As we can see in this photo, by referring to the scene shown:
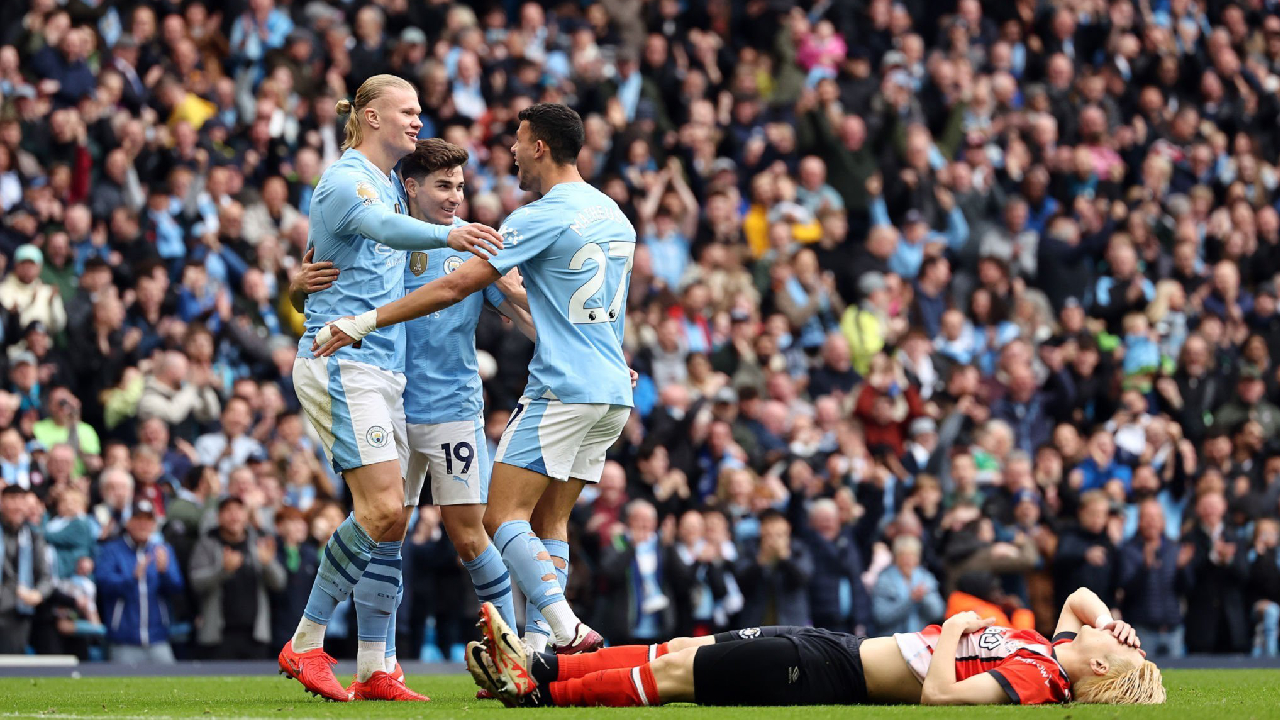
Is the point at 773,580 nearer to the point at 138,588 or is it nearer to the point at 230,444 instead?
the point at 230,444

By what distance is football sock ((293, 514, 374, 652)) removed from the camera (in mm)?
8562

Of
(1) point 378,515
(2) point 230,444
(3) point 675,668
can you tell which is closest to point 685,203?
(2) point 230,444

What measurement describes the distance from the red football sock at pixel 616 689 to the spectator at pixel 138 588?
658 cm

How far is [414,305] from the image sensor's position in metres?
8.19

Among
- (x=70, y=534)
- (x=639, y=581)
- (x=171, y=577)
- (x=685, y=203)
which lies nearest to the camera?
(x=70, y=534)

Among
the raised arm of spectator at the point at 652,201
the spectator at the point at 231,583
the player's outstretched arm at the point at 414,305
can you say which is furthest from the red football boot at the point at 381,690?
the raised arm of spectator at the point at 652,201

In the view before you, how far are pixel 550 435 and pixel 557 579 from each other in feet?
2.15

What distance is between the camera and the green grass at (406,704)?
281 inches

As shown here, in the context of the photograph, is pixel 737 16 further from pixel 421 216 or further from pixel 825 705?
pixel 825 705

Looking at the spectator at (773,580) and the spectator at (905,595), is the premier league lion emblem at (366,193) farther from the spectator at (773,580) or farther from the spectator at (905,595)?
the spectator at (905,595)

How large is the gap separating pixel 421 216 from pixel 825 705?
3441 millimetres

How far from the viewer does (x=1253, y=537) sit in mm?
15742

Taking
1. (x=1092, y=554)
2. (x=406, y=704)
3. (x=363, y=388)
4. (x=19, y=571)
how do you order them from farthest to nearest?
(x=1092, y=554) < (x=19, y=571) < (x=363, y=388) < (x=406, y=704)

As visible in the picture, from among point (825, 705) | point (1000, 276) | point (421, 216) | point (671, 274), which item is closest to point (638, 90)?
point (671, 274)
